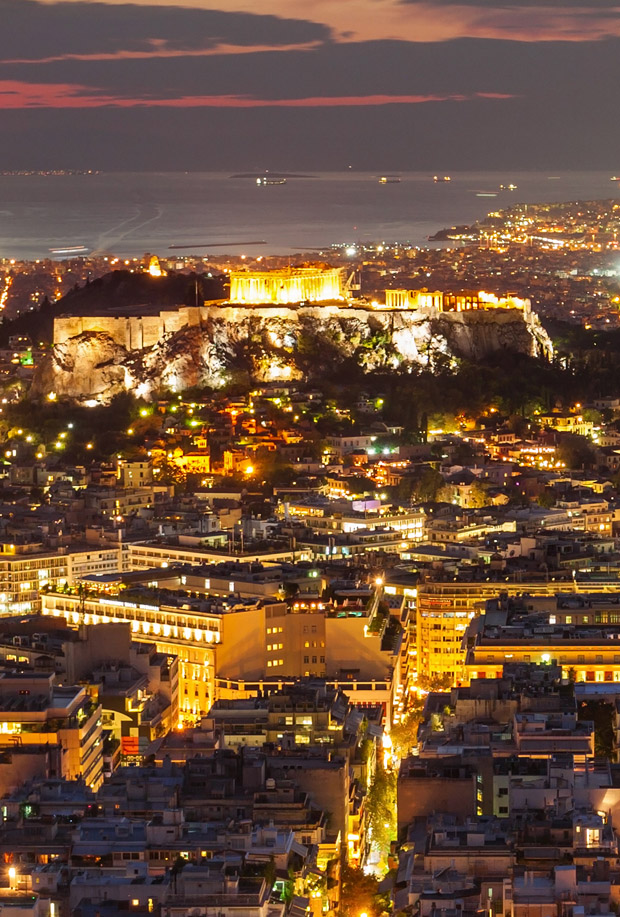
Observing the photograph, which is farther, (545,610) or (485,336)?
(485,336)

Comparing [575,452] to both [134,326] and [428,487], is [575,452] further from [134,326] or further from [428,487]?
[134,326]

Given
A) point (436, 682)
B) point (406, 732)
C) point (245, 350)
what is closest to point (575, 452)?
point (245, 350)

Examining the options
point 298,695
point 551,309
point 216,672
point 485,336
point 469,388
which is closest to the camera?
point 298,695

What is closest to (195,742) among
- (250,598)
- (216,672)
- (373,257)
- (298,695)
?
(298,695)

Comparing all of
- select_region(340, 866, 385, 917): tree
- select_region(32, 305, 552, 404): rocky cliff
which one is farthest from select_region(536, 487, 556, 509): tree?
select_region(340, 866, 385, 917): tree

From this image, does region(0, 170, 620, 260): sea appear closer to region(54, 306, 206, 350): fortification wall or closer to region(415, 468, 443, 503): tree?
region(54, 306, 206, 350): fortification wall

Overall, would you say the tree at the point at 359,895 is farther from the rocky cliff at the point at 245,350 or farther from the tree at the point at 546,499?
the rocky cliff at the point at 245,350

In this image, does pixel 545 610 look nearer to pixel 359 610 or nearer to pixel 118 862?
pixel 359 610
